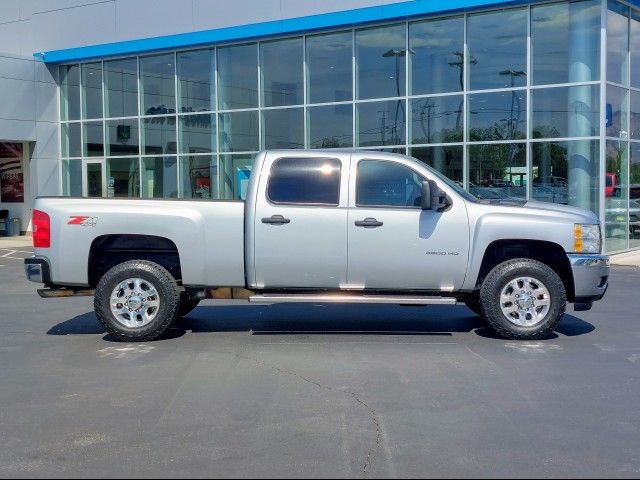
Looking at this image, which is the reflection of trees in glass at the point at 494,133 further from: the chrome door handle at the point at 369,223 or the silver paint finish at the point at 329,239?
the chrome door handle at the point at 369,223

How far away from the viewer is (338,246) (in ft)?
28.7

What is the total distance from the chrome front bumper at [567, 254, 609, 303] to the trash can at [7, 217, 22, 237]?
80.2 ft

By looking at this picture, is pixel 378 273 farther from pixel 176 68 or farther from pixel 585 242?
pixel 176 68

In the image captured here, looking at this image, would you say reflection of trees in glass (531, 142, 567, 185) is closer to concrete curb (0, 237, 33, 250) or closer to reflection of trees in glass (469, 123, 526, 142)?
reflection of trees in glass (469, 123, 526, 142)

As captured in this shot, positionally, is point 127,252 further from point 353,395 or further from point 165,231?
point 353,395

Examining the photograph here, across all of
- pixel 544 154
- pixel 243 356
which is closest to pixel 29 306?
pixel 243 356

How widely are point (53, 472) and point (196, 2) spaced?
69.3 feet

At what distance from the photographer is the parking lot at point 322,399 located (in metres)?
5.07

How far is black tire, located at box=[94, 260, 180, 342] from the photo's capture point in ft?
28.9

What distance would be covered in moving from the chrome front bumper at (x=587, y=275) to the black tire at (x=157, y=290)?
170 inches

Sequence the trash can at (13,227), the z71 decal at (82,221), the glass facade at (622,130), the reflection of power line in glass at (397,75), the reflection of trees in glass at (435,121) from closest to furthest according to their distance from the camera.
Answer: the z71 decal at (82,221) < the glass facade at (622,130) < the reflection of trees in glass at (435,121) < the reflection of power line in glass at (397,75) < the trash can at (13,227)

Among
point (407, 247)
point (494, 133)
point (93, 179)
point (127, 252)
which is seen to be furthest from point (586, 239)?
point (93, 179)

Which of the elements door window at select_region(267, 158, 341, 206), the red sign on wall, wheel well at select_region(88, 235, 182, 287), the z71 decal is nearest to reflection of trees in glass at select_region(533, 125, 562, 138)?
door window at select_region(267, 158, 341, 206)

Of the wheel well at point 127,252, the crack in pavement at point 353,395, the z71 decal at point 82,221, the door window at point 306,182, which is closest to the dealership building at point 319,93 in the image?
the door window at point 306,182
